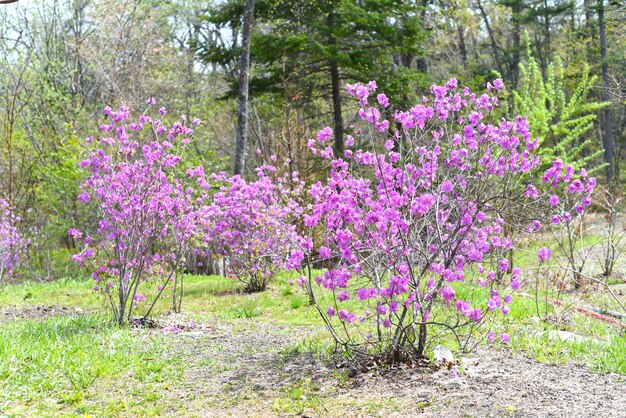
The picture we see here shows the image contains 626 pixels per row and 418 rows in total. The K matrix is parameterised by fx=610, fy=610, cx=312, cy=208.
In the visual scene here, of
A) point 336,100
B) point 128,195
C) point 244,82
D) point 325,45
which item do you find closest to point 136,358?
point 128,195

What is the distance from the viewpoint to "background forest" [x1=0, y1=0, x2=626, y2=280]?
13.5 meters

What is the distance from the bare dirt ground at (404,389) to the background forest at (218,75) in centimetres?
433

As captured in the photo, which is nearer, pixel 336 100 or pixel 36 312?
pixel 36 312

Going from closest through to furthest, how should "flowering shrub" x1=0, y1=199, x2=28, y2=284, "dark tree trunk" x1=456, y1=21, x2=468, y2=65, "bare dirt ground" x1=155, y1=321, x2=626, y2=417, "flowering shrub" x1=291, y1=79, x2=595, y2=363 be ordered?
"bare dirt ground" x1=155, y1=321, x2=626, y2=417
"flowering shrub" x1=291, y1=79, x2=595, y2=363
"flowering shrub" x1=0, y1=199, x2=28, y2=284
"dark tree trunk" x1=456, y1=21, x2=468, y2=65

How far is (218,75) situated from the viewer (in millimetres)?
23344

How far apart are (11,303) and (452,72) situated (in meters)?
16.1

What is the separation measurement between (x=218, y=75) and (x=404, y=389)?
20655mm

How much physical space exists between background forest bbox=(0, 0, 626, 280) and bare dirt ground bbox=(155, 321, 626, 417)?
14.2 feet

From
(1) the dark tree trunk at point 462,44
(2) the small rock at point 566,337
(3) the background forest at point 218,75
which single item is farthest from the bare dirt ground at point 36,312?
(1) the dark tree trunk at point 462,44

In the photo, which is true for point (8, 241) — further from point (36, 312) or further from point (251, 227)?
point (251, 227)

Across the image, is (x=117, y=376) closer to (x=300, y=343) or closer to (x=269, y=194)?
(x=300, y=343)

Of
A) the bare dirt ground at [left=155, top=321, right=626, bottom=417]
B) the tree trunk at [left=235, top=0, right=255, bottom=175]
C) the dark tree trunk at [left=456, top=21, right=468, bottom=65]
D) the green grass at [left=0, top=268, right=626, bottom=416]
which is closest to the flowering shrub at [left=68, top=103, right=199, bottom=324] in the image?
the green grass at [left=0, top=268, right=626, bottom=416]

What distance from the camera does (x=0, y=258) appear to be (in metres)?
10.5

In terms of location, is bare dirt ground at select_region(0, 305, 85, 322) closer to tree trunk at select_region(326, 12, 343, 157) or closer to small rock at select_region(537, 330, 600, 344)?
small rock at select_region(537, 330, 600, 344)
